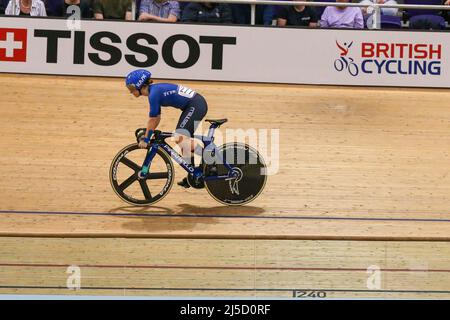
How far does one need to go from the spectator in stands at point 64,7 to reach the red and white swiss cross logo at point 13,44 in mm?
504

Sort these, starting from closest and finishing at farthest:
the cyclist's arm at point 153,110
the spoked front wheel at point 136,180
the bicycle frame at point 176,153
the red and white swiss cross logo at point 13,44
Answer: the cyclist's arm at point 153,110 < the bicycle frame at point 176,153 < the spoked front wheel at point 136,180 < the red and white swiss cross logo at point 13,44

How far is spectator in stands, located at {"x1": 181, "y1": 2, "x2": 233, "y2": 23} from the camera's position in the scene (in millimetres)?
12148

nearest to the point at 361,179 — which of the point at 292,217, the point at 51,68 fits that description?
the point at 292,217

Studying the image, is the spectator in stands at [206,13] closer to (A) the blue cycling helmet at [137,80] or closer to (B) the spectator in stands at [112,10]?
(B) the spectator in stands at [112,10]

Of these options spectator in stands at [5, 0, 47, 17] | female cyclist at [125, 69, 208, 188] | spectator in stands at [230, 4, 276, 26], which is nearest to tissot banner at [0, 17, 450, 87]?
spectator in stands at [5, 0, 47, 17]

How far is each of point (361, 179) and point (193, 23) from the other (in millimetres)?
3697

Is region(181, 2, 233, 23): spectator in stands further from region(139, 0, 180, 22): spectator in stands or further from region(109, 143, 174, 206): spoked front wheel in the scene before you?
region(109, 143, 174, 206): spoked front wheel

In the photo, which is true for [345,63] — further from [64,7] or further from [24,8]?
[24,8]

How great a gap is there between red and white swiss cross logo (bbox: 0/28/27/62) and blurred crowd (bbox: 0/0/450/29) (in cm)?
27

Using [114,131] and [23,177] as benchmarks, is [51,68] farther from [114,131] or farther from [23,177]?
[23,177]

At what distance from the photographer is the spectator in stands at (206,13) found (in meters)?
12.1

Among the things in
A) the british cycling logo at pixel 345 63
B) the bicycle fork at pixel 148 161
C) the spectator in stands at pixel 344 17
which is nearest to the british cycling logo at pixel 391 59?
the british cycling logo at pixel 345 63

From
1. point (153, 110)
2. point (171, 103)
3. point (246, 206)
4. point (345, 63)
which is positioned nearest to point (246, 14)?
point (345, 63)

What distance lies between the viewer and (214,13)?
12195 mm
